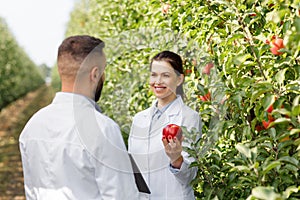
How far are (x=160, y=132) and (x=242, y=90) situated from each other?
2.03ft

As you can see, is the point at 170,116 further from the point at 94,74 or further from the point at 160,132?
the point at 94,74

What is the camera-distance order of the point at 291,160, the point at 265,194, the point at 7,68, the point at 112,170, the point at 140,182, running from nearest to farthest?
the point at 265,194 < the point at 291,160 < the point at 112,170 < the point at 140,182 < the point at 7,68

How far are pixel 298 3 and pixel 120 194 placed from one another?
0.86 m

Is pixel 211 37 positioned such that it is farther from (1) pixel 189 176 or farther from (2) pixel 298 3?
(2) pixel 298 3

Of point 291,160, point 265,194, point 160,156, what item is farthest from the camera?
point 160,156

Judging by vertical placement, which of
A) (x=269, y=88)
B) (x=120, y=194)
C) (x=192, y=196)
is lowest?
(x=192, y=196)

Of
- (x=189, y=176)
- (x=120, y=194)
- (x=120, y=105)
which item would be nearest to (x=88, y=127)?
(x=120, y=194)

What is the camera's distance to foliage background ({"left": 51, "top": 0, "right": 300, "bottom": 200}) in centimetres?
151

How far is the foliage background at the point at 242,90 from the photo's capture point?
1507 millimetres

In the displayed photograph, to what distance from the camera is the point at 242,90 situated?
5.73 feet

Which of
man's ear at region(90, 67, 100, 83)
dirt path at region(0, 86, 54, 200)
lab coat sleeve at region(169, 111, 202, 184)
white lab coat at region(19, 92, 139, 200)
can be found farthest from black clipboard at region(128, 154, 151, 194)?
dirt path at region(0, 86, 54, 200)

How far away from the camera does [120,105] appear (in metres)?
3.76

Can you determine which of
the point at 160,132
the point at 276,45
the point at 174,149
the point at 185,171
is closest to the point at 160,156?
the point at 160,132

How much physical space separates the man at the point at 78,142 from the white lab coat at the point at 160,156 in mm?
403
